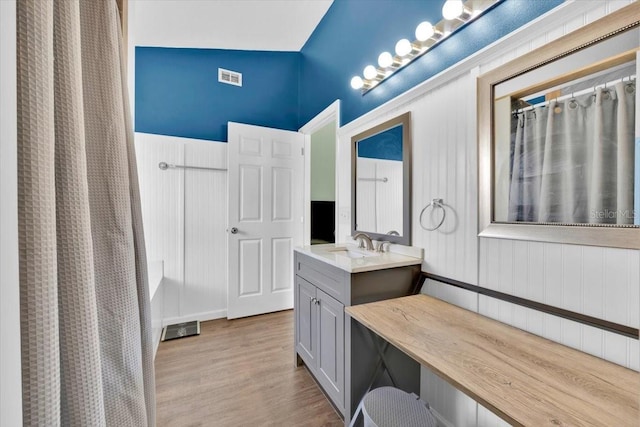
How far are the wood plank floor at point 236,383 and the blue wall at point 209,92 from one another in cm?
204

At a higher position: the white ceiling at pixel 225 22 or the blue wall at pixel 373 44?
the white ceiling at pixel 225 22

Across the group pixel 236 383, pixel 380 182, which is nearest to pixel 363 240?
pixel 380 182

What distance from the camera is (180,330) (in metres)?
2.59

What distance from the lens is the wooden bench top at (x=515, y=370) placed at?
65 cm

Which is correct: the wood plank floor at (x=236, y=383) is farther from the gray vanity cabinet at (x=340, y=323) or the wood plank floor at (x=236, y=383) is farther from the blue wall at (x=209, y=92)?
the blue wall at (x=209, y=92)

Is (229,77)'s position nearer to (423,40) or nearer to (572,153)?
(423,40)

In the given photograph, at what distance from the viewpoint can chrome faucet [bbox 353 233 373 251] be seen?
77.4 inches

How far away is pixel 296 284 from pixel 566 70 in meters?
1.83

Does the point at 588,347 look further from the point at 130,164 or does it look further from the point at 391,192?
the point at 130,164

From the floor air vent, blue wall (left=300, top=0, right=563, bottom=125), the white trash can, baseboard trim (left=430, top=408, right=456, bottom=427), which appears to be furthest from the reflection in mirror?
Result: the floor air vent

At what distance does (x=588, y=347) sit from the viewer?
0.95m

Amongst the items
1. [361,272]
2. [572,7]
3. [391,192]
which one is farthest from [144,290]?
[572,7]

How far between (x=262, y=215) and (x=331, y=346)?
1.73m

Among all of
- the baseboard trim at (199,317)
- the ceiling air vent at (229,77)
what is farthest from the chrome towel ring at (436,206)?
the ceiling air vent at (229,77)
